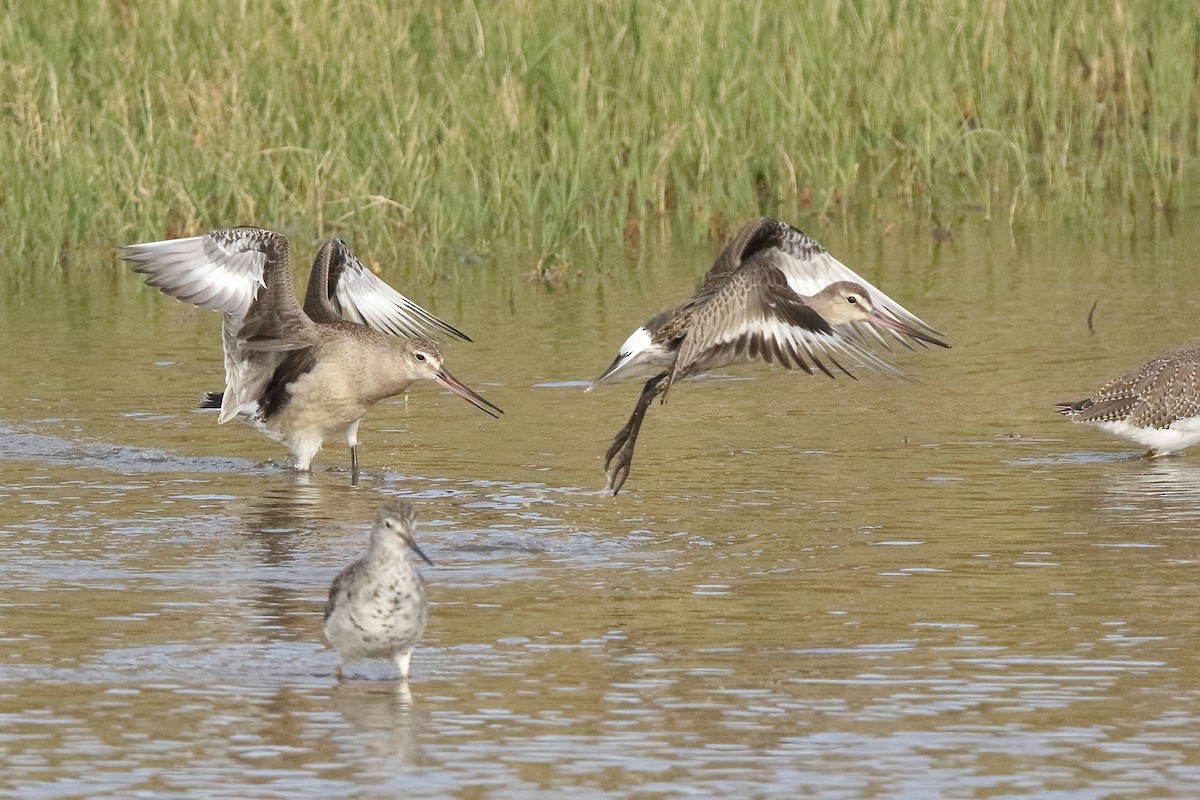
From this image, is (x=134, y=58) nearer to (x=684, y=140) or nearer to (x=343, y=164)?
(x=343, y=164)

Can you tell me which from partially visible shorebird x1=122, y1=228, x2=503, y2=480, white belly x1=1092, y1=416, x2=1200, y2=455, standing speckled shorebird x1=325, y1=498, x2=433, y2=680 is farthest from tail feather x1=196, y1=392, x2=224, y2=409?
standing speckled shorebird x1=325, y1=498, x2=433, y2=680

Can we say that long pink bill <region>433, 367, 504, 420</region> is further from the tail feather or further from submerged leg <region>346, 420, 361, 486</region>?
the tail feather

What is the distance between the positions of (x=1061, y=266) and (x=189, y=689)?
8328 mm

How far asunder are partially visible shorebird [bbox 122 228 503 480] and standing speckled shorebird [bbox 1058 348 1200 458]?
2.53 metres

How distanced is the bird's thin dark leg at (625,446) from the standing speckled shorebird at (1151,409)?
177cm

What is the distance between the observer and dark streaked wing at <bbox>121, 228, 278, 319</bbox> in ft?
31.9

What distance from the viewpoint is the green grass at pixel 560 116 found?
1328 cm

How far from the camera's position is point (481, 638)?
21.1 ft

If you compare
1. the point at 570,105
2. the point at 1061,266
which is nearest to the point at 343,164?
the point at 570,105

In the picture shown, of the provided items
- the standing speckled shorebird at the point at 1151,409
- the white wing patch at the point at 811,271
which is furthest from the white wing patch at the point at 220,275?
the standing speckled shorebird at the point at 1151,409

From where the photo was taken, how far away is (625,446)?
8984 millimetres

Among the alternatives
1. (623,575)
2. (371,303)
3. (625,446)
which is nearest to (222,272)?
(371,303)

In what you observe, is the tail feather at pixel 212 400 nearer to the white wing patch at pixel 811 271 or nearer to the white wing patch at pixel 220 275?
the white wing patch at pixel 220 275

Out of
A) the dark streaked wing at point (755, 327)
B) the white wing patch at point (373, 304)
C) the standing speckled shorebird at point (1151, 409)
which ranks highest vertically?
the white wing patch at point (373, 304)
